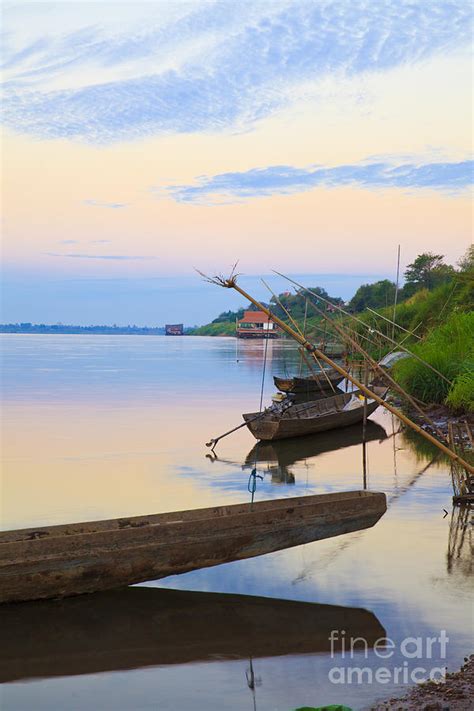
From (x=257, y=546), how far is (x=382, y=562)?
1.89 m

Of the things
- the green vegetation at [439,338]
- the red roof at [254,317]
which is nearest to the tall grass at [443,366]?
the green vegetation at [439,338]

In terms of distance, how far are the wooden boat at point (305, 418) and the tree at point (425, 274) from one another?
46.9m

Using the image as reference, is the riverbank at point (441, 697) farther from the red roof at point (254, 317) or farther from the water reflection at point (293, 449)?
the red roof at point (254, 317)

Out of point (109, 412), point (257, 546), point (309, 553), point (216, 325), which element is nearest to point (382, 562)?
point (309, 553)

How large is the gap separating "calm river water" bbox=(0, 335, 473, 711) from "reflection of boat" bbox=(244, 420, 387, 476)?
0.07 meters

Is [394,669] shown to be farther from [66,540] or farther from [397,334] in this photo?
[397,334]

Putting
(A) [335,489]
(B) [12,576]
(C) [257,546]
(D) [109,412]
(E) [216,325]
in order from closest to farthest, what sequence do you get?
(B) [12,576] → (C) [257,546] → (A) [335,489] → (D) [109,412] → (E) [216,325]

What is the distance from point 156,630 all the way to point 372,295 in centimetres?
7532

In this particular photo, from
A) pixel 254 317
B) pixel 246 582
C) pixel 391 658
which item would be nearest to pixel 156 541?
pixel 246 582

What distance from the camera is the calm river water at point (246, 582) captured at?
6000mm

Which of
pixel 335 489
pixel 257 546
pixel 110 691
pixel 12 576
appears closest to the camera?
pixel 110 691

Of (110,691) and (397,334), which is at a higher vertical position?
(397,334)

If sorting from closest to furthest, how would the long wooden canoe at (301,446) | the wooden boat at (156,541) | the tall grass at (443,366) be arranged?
the wooden boat at (156,541)
the long wooden canoe at (301,446)
the tall grass at (443,366)

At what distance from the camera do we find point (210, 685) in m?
6.04
